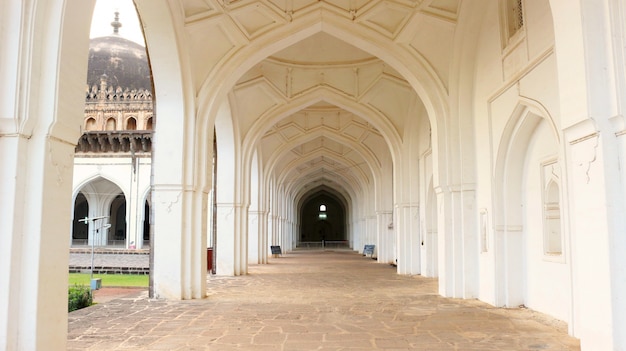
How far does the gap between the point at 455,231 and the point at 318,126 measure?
9997mm

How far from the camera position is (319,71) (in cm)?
1436

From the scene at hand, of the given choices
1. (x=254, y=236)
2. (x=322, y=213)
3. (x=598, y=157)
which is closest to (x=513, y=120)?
(x=598, y=157)

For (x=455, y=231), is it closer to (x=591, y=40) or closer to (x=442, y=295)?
(x=442, y=295)

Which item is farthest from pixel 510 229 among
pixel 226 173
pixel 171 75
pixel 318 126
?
pixel 318 126

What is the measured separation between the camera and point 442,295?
9570mm

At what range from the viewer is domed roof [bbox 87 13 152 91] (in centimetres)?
2862

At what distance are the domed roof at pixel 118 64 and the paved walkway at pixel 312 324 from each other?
21135 mm

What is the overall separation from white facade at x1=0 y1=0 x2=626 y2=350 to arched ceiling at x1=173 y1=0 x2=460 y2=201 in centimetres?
4

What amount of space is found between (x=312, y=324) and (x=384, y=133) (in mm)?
8801

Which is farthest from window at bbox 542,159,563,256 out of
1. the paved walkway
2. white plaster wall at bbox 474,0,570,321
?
the paved walkway

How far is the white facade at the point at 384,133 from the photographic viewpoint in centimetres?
429

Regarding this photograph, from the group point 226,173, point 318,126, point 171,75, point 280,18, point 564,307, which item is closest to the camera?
point 564,307

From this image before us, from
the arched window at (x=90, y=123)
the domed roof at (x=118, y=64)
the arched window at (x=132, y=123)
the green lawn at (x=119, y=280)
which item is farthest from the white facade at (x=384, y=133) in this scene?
the domed roof at (x=118, y=64)

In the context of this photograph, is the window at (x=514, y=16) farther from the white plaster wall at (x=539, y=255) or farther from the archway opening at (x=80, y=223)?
the archway opening at (x=80, y=223)
